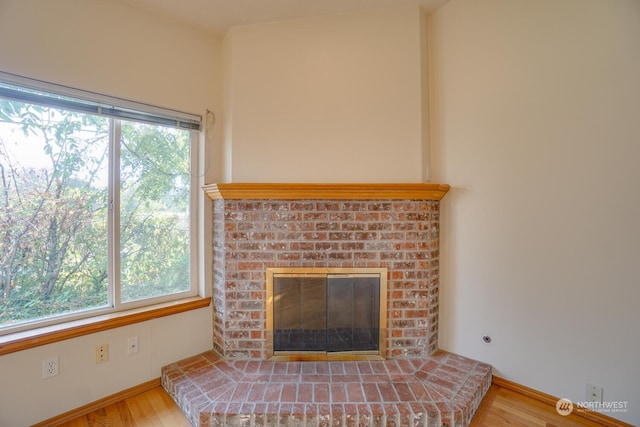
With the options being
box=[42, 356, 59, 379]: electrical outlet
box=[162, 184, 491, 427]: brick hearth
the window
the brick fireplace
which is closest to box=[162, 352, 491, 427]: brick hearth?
box=[162, 184, 491, 427]: brick hearth

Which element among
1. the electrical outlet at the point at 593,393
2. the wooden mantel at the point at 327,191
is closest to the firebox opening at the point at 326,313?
the wooden mantel at the point at 327,191

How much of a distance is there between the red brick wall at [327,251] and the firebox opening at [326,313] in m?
0.06

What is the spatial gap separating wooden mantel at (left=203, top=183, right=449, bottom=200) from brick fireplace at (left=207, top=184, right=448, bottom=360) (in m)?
0.01

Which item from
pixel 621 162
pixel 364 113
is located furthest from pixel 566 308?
pixel 364 113

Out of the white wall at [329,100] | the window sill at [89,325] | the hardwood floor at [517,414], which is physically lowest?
the hardwood floor at [517,414]

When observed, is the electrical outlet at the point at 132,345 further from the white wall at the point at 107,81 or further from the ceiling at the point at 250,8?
the ceiling at the point at 250,8

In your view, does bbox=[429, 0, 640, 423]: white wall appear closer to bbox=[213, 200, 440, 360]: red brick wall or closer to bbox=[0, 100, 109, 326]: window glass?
bbox=[213, 200, 440, 360]: red brick wall

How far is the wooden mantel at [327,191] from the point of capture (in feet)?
6.21

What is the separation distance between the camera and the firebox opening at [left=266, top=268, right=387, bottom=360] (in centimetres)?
198

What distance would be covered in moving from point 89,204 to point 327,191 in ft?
5.11

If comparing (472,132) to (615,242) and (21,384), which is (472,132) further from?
(21,384)

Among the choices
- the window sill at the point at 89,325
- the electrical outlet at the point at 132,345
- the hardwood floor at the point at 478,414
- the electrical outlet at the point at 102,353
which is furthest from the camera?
the electrical outlet at the point at 132,345

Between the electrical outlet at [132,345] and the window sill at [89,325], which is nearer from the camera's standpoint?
the window sill at [89,325]

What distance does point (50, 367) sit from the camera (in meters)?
1.56
